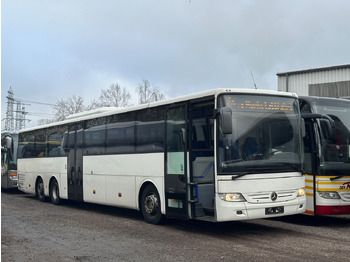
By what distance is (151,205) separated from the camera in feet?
36.9

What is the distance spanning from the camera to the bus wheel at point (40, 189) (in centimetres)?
1812

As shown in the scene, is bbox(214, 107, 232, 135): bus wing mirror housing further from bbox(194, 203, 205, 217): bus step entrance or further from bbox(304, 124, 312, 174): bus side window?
bbox(304, 124, 312, 174): bus side window

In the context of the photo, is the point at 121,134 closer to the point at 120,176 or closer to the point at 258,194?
the point at 120,176

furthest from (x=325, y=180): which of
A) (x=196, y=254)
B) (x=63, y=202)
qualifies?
(x=63, y=202)

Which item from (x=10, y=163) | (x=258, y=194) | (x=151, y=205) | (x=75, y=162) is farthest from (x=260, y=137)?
(x=10, y=163)

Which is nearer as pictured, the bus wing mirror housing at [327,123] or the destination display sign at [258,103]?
the destination display sign at [258,103]

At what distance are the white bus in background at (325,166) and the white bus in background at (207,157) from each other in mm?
807

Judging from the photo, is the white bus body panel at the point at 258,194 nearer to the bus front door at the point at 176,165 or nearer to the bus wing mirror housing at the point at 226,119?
the bus wing mirror housing at the point at 226,119

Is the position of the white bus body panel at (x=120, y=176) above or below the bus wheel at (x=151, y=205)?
above

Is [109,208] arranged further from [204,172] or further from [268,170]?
[268,170]

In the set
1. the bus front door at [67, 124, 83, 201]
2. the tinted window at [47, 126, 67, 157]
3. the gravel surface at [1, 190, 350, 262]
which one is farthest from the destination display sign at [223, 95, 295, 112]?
the tinted window at [47, 126, 67, 157]

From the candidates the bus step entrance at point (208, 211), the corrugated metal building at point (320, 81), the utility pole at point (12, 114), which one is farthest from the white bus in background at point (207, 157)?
the utility pole at point (12, 114)

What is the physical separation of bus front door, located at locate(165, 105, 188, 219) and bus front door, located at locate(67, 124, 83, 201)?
517 centimetres

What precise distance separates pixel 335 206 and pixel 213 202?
3.03m
